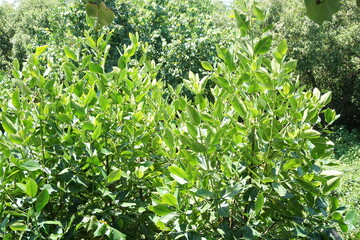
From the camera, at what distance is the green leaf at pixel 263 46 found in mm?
1166

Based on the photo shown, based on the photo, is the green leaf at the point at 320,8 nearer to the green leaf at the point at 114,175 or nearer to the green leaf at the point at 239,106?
the green leaf at the point at 239,106

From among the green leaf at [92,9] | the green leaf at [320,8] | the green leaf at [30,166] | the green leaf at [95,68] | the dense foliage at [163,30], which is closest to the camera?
the green leaf at [320,8]

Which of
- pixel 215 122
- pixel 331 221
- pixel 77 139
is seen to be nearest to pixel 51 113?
pixel 77 139

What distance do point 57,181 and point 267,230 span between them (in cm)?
72

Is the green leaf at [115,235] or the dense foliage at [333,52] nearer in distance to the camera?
the green leaf at [115,235]

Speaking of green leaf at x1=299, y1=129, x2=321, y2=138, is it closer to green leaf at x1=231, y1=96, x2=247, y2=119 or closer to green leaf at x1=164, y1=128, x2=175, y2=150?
green leaf at x1=231, y1=96, x2=247, y2=119

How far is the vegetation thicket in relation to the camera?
3.61ft

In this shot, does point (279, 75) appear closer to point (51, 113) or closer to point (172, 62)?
point (51, 113)

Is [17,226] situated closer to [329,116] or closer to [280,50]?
[280,50]

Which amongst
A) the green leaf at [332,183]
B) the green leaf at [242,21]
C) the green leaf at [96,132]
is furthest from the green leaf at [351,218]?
the green leaf at [96,132]

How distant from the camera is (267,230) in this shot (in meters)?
1.18

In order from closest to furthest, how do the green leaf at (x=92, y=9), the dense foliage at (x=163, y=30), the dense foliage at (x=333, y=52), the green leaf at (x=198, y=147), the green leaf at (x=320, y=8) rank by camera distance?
1. the green leaf at (x=320, y=8)
2. the green leaf at (x=92, y=9)
3. the green leaf at (x=198, y=147)
4. the dense foliage at (x=163, y=30)
5. the dense foliage at (x=333, y=52)

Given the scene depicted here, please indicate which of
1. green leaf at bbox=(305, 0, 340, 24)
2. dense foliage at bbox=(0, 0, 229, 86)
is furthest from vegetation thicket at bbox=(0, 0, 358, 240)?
dense foliage at bbox=(0, 0, 229, 86)

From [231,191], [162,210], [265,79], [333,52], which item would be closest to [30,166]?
[162,210]
